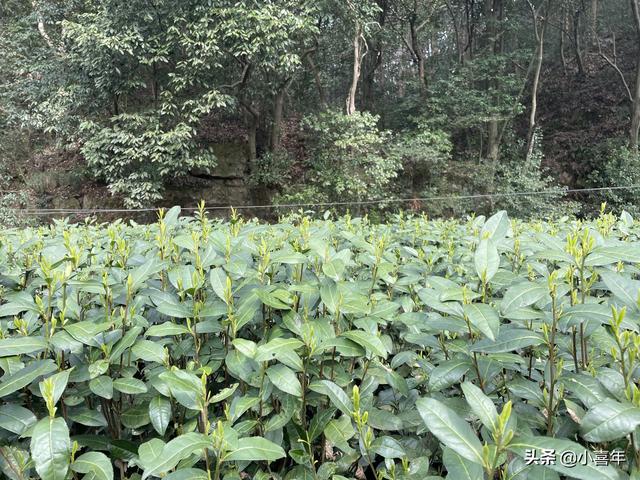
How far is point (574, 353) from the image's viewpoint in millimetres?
711

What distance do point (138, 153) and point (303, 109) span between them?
505 cm

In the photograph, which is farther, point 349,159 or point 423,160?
point 423,160

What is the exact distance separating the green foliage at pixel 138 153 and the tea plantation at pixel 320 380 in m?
6.94

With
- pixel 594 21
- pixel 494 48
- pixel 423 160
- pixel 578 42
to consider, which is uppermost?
pixel 594 21

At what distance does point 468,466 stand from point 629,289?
0.41 m

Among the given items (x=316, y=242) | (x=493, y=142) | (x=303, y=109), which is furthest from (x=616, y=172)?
(x=316, y=242)

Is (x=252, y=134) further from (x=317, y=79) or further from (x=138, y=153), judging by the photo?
→ (x=138, y=153)

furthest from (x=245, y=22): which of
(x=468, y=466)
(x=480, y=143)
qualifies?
(x=468, y=466)

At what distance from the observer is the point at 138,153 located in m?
7.30

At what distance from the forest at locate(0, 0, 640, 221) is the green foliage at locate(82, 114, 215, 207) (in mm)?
26

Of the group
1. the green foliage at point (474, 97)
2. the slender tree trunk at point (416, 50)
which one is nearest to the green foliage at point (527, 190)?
the green foliage at point (474, 97)

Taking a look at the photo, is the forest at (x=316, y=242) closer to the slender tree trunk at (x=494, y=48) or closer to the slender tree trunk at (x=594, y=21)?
the slender tree trunk at (x=494, y=48)

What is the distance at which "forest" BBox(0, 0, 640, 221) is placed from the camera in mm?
7242

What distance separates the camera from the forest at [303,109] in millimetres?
7242
